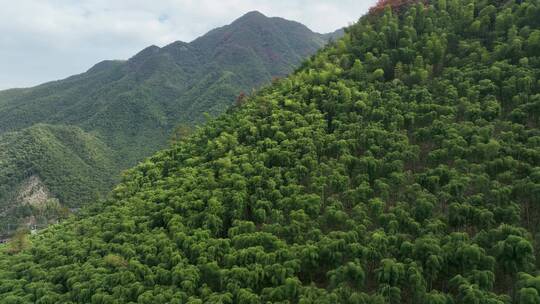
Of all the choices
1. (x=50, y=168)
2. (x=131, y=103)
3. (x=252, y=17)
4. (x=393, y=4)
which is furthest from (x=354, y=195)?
(x=252, y=17)

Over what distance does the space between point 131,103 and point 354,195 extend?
112 meters

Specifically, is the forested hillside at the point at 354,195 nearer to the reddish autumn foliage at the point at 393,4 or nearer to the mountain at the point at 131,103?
the reddish autumn foliage at the point at 393,4

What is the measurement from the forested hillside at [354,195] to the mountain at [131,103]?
107 feet

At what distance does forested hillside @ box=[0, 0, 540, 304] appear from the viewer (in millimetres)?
16172

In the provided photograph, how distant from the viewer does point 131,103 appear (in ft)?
401

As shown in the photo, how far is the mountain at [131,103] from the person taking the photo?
7894 centimetres

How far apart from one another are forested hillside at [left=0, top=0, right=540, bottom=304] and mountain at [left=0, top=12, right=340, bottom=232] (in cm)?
3273

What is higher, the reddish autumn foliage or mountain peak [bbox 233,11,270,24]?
mountain peak [bbox 233,11,270,24]

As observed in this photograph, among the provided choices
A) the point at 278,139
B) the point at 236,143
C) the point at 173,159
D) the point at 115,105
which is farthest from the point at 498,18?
the point at 115,105

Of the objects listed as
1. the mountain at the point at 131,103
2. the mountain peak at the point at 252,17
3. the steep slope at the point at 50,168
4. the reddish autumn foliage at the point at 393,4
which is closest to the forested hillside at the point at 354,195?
the reddish autumn foliage at the point at 393,4

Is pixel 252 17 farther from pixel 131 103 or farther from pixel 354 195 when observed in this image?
pixel 354 195

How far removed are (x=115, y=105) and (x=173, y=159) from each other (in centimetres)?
9749

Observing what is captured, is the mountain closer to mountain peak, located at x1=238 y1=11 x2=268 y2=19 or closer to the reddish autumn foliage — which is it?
mountain peak, located at x1=238 y1=11 x2=268 y2=19

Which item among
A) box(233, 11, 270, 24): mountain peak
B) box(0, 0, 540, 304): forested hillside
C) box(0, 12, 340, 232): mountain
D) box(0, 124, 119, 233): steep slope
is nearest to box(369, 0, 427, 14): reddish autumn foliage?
box(0, 0, 540, 304): forested hillside
